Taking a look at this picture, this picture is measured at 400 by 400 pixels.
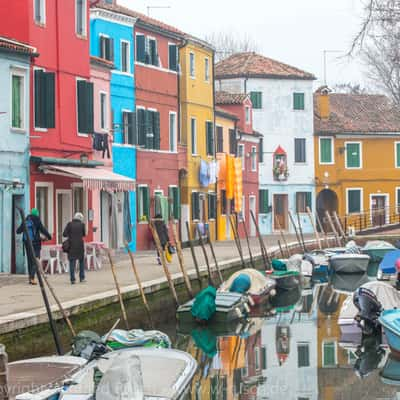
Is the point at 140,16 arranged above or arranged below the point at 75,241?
above

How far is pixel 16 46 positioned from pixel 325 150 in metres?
37.3

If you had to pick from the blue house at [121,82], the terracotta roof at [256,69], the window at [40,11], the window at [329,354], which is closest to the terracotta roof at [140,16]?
the blue house at [121,82]

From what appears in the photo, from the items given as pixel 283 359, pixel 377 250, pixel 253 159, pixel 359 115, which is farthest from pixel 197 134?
pixel 283 359

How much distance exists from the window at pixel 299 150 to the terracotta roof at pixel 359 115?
1121 mm

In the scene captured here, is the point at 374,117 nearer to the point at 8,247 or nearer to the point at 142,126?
the point at 142,126

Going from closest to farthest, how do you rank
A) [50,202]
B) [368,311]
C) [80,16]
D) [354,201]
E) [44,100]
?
[368,311]
[44,100]
[50,202]
[80,16]
[354,201]

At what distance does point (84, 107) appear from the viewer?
3114 cm

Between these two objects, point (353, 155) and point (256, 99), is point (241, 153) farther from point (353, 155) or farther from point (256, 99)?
point (353, 155)

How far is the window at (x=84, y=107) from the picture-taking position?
31.0 metres

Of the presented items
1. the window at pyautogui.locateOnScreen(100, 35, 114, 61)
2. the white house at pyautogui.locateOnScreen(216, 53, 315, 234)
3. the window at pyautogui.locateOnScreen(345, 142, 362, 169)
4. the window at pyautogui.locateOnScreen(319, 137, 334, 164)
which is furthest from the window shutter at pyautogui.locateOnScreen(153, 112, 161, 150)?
the window at pyautogui.locateOnScreen(345, 142, 362, 169)

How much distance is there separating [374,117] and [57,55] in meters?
A: 37.1

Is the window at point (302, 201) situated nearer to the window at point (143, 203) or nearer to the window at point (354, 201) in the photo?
the window at point (354, 201)

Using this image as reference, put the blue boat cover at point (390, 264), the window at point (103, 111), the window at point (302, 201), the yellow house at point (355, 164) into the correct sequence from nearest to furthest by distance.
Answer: the window at point (103, 111) < the blue boat cover at point (390, 264) < the window at point (302, 201) < the yellow house at point (355, 164)

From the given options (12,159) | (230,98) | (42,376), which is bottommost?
(42,376)
